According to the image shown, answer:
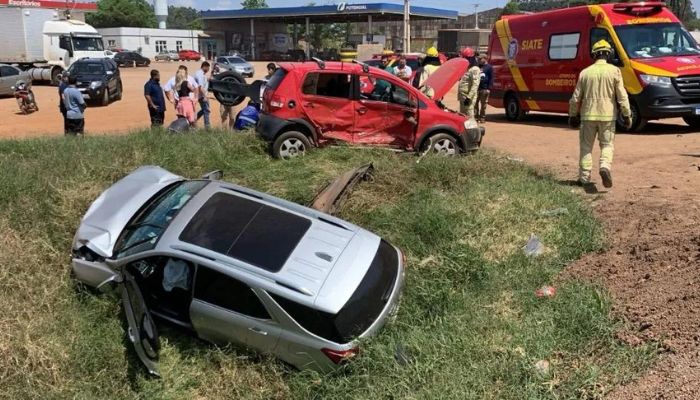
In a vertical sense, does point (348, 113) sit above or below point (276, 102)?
below

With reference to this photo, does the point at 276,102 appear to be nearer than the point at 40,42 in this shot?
Yes

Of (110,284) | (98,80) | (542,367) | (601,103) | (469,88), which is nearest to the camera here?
(542,367)

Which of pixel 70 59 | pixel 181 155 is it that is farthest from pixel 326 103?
pixel 70 59

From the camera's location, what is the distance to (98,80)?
66.6 feet

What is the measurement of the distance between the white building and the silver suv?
2957 inches

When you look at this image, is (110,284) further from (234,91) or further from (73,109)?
(234,91)

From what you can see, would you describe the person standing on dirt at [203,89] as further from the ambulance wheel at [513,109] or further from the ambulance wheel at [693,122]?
the ambulance wheel at [693,122]

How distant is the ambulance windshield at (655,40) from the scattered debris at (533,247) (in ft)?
25.7

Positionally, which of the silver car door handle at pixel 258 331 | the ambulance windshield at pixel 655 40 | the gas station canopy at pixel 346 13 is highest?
the gas station canopy at pixel 346 13

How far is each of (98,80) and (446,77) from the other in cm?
1373

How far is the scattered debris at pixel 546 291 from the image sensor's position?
5391mm

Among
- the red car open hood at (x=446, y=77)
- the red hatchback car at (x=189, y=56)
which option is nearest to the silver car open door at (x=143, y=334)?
the red car open hood at (x=446, y=77)

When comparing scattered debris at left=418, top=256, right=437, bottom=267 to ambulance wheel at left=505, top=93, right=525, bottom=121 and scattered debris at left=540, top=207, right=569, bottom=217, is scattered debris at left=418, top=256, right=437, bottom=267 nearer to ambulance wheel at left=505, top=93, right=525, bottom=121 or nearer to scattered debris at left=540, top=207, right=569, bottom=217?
scattered debris at left=540, top=207, right=569, bottom=217

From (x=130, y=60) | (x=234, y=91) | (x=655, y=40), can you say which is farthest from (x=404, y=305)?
(x=130, y=60)
